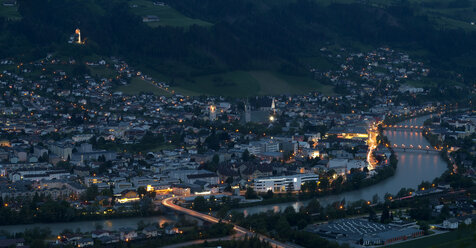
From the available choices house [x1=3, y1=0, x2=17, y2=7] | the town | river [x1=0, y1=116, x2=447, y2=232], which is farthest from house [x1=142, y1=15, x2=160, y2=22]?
river [x1=0, y1=116, x2=447, y2=232]

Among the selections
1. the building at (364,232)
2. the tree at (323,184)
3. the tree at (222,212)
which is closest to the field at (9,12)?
the tree at (323,184)

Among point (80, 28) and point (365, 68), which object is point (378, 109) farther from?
point (80, 28)

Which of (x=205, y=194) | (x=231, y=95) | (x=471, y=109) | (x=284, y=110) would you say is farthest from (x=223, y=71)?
(x=205, y=194)

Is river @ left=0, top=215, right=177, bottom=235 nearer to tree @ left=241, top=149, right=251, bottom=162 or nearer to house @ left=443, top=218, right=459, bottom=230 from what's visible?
house @ left=443, top=218, right=459, bottom=230

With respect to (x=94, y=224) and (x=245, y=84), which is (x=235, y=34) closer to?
(x=245, y=84)

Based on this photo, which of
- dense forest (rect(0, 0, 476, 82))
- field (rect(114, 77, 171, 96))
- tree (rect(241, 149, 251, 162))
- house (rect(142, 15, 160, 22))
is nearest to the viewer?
tree (rect(241, 149, 251, 162))

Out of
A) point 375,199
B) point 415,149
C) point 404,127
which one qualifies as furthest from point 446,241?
point 404,127
